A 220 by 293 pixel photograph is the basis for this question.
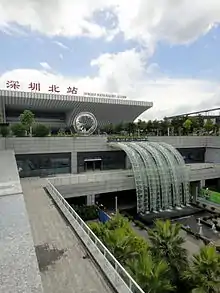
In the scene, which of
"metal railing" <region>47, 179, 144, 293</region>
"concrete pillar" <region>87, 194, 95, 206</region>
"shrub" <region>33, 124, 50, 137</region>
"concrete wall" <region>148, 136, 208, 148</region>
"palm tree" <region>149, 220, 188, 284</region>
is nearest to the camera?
"metal railing" <region>47, 179, 144, 293</region>

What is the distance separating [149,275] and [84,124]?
25.5 metres

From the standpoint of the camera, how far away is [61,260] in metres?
6.97

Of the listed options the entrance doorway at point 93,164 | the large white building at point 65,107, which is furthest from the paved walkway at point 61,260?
the large white building at point 65,107

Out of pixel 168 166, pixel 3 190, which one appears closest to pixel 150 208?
pixel 168 166

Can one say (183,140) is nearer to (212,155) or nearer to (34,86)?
(212,155)

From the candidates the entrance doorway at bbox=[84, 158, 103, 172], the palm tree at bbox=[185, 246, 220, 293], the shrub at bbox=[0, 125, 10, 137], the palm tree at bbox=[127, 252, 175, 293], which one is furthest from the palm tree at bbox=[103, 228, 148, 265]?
Result: the entrance doorway at bbox=[84, 158, 103, 172]

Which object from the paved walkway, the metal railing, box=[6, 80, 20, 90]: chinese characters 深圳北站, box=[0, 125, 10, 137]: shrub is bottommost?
the paved walkway

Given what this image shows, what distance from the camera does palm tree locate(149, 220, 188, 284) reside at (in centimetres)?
983

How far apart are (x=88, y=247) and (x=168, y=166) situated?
17282 millimetres

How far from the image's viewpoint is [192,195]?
2634 cm

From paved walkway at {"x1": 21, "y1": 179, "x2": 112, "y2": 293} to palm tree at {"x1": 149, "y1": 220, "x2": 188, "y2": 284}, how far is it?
3530 millimetres

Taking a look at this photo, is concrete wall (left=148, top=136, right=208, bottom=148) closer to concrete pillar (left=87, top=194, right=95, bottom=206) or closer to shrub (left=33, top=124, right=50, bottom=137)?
shrub (left=33, top=124, right=50, bottom=137)

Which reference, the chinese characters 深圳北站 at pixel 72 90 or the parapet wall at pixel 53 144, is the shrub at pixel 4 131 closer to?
the parapet wall at pixel 53 144

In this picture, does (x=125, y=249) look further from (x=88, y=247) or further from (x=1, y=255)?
(x=1, y=255)
